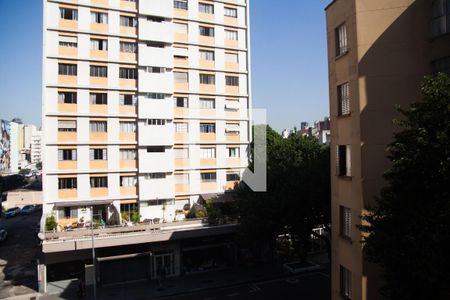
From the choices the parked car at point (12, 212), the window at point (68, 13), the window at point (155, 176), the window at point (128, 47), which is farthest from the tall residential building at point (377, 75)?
the parked car at point (12, 212)

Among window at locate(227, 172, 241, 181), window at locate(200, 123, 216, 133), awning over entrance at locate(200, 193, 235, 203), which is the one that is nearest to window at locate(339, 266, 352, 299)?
awning over entrance at locate(200, 193, 235, 203)

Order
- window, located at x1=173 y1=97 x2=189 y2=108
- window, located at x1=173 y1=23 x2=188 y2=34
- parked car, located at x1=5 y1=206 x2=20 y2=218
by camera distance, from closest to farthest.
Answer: window, located at x1=173 y1=97 x2=189 y2=108 → window, located at x1=173 y1=23 x2=188 y2=34 → parked car, located at x1=5 y1=206 x2=20 y2=218

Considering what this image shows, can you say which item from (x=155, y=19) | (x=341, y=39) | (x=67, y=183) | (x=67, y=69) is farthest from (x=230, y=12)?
(x=341, y=39)

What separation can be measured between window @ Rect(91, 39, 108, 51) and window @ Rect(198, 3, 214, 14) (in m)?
8.85

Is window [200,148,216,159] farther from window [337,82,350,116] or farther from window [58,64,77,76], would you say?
window [337,82,350,116]

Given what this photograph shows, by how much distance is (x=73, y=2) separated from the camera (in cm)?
2730

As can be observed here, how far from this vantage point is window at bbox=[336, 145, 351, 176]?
12.7m

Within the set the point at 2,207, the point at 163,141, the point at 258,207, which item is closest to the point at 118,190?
the point at 163,141

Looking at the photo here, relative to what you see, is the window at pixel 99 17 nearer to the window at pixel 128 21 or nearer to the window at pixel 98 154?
the window at pixel 128 21

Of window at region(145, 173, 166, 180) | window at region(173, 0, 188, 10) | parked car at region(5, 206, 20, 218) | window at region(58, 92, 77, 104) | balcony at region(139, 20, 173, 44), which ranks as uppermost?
window at region(173, 0, 188, 10)

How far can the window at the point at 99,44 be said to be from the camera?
1097 inches

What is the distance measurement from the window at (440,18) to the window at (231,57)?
2174 cm

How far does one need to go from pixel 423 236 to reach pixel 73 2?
28451mm

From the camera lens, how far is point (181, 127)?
30.1 metres
